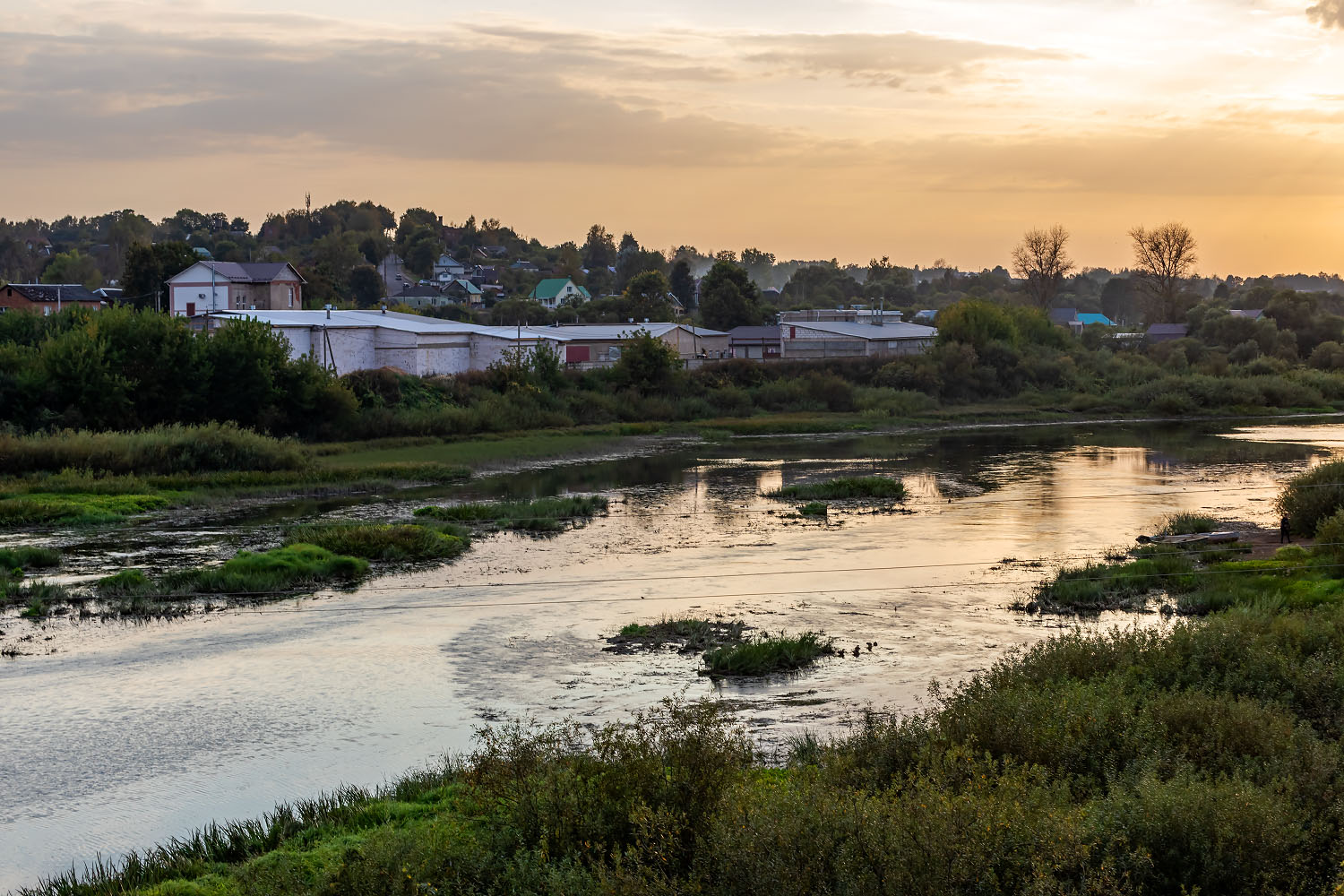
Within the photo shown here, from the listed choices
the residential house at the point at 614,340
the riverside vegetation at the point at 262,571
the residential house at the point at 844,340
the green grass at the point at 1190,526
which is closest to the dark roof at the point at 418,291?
the residential house at the point at 614,340

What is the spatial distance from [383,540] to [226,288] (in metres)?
51.6

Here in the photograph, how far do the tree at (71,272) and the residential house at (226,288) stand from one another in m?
32.4

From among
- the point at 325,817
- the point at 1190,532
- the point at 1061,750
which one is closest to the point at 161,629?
the point at 325,817

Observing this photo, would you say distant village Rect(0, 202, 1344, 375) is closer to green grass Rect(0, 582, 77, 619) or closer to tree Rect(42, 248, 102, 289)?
tree Rect(42, 248, 102, 289)

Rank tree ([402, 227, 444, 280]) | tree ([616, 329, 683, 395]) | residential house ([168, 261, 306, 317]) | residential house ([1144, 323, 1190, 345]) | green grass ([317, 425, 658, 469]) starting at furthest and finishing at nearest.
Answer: tree ([402, 227, 444, 280])
residential house ([1144, 323, 1190, 345])
residential house ([168, 261, 306, 317])
tree ([616, 329, 683, 395])
green grass ([317, 425, 658, 469])

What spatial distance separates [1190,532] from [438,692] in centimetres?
1923

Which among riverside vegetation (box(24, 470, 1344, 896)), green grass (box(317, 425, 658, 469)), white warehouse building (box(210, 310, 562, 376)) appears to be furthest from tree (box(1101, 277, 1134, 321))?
riverside vegetation (box(24, 470, 1344, 896))

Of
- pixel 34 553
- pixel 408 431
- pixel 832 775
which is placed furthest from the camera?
pixel 408 431

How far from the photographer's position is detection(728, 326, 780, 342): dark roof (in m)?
80.5

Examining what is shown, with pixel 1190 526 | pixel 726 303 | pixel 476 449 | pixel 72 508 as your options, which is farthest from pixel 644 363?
pixel 1190 526

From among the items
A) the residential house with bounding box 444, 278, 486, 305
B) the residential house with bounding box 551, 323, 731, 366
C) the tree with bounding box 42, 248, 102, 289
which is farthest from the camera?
the residential house with bounding box 444, 278, 486, 305

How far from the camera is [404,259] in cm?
13500

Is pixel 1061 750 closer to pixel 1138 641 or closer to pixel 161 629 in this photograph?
pixel 1138 641

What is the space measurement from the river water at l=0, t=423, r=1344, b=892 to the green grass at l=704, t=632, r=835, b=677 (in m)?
0.42
